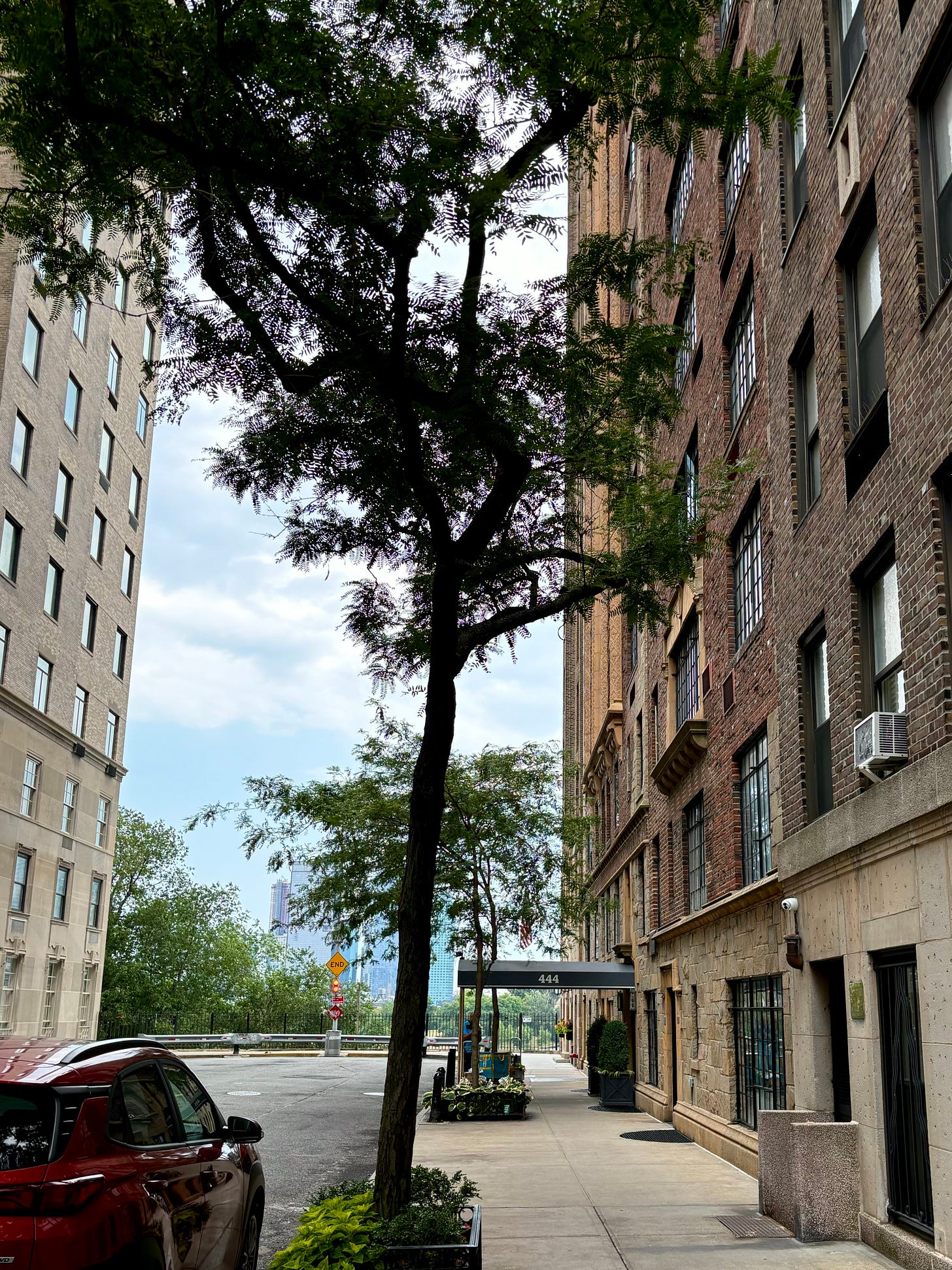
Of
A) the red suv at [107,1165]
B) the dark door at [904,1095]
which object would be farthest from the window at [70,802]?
the red suv at [107,1165]

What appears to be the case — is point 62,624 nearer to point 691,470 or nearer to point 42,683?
point 42,683

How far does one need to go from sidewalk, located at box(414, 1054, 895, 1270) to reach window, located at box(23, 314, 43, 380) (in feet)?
78.8

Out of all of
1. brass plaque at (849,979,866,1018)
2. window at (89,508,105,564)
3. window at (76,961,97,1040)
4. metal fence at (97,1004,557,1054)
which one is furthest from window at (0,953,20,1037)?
brass plaque at (849,979,866,1018)

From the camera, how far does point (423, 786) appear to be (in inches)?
347

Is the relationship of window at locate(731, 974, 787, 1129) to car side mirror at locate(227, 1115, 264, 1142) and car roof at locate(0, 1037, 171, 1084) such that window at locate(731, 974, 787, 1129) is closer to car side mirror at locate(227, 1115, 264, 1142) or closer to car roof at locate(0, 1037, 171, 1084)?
car side mirror at locate(227, 1115, 264, 1142)

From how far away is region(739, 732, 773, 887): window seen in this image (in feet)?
50.3

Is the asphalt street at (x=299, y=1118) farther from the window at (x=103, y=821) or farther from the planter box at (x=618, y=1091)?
the window at (x=103, y=821)

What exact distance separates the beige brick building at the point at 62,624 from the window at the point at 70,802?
0.06m

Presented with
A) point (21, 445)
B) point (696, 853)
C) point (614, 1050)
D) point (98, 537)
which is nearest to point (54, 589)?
point (98, 537)

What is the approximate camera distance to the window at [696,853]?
20641 millimetres

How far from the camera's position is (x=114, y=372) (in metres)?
42.1

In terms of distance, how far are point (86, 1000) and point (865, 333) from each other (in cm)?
3695

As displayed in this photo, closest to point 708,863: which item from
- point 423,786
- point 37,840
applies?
point 423,786

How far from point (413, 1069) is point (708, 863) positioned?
38.9 ft
